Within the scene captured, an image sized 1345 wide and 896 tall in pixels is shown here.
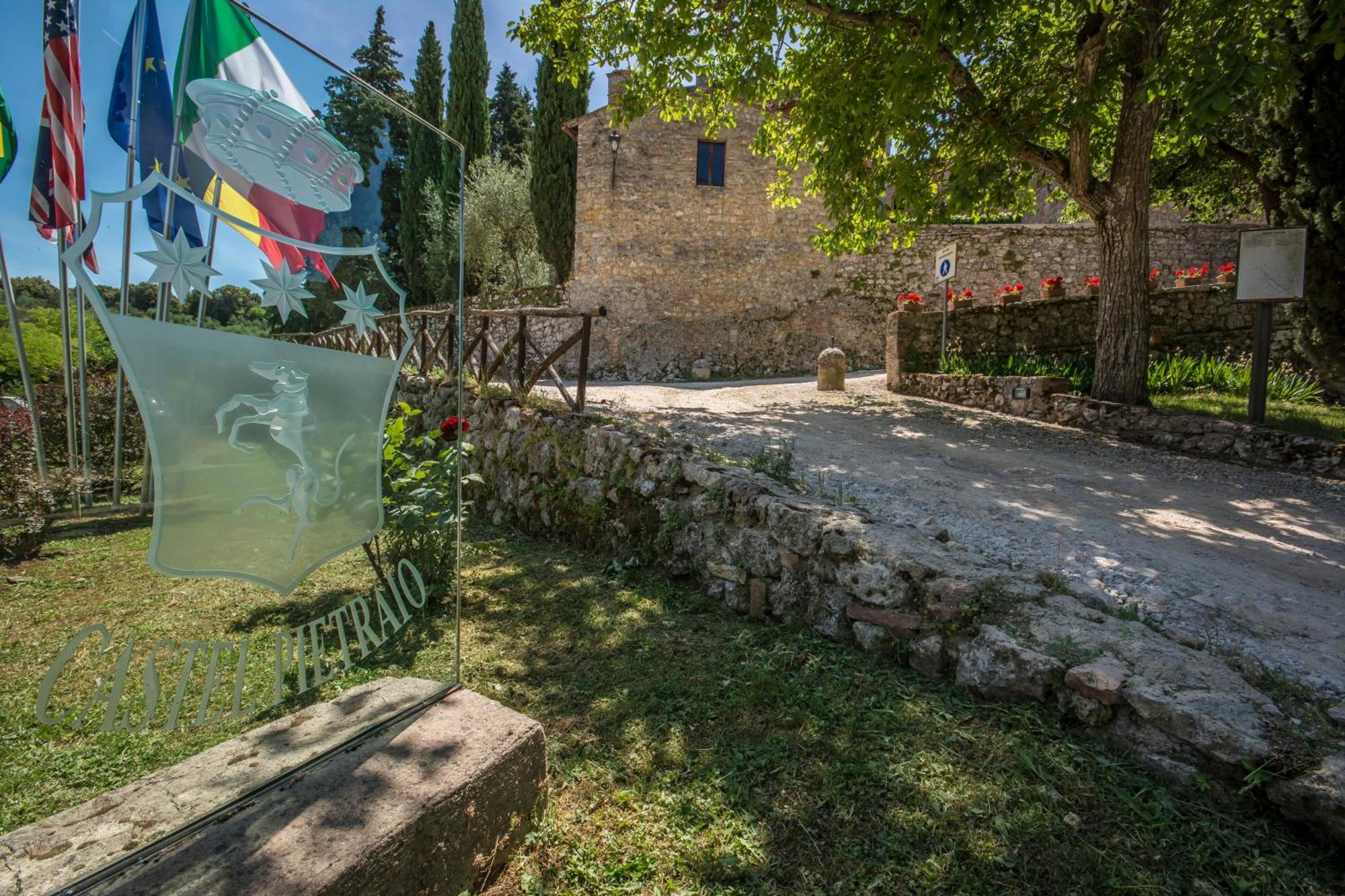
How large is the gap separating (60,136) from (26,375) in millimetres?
447

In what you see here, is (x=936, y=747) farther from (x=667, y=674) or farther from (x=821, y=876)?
(x=667, y=674)

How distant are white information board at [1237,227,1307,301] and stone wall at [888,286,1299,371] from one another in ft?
12.1

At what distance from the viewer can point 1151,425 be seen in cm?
655

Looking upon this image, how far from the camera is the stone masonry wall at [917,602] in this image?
6.56 ft

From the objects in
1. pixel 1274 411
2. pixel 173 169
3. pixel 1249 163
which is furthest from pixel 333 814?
pixel 1249 163

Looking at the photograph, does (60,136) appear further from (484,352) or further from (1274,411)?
(1274,411)

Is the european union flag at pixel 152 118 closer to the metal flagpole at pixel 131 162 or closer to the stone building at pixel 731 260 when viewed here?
the metal flagpole at pixel 131 162

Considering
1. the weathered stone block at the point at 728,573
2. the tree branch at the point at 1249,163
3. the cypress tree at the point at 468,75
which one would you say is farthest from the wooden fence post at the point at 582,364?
the cypress tree at the point at 468,75

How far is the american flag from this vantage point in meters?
1.17

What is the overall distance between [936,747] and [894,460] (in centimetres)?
350

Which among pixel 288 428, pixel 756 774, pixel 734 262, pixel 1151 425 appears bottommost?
pixel 756 774

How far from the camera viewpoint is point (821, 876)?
177cm

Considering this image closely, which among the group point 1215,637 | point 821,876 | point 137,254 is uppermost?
point 137,254

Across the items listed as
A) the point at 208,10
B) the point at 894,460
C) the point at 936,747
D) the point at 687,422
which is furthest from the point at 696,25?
the point at 936,747
